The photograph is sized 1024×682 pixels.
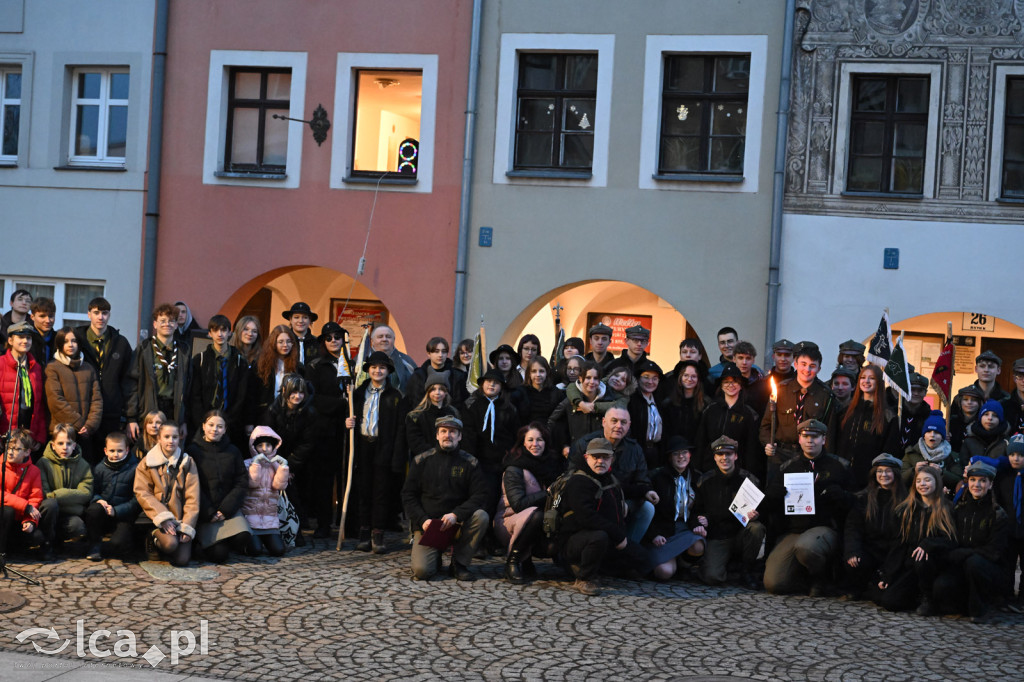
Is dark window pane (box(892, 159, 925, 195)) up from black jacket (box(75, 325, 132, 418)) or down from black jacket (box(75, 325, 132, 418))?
up

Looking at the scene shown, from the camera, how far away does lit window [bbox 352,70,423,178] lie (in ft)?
56.2

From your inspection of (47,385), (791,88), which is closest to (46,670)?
(47,385)

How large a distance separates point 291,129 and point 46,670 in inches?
436

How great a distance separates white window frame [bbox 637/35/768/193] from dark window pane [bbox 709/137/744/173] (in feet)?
0.50

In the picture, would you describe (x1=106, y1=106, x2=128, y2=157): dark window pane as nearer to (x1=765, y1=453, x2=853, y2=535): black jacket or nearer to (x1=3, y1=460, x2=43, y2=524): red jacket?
(x1=3, y1=460, x2=43, y2=524): red jacket

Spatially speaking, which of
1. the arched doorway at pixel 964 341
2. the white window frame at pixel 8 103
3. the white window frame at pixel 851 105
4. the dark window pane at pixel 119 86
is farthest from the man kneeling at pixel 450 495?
the white window frame at pixel 8 103

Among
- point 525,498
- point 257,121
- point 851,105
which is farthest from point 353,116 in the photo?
point 525,498

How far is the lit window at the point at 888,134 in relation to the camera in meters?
15.7

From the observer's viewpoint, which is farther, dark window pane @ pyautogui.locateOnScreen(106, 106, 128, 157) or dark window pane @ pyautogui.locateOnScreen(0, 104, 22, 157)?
dark window pane @ pyautogui.locateOnScreen(0, 104, 22, 157)

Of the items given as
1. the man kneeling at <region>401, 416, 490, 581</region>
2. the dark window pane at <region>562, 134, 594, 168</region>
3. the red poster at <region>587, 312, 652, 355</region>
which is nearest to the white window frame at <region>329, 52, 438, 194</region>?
the dark window pane at <region>562, 134, 594, 168</region>

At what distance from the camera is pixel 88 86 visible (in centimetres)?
1788

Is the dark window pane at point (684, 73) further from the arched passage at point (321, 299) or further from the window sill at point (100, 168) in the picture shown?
the window sill at point (100, 168)

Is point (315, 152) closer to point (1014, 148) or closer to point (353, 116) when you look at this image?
point (353, 116)

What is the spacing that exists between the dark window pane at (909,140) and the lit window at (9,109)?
11.8 meters
